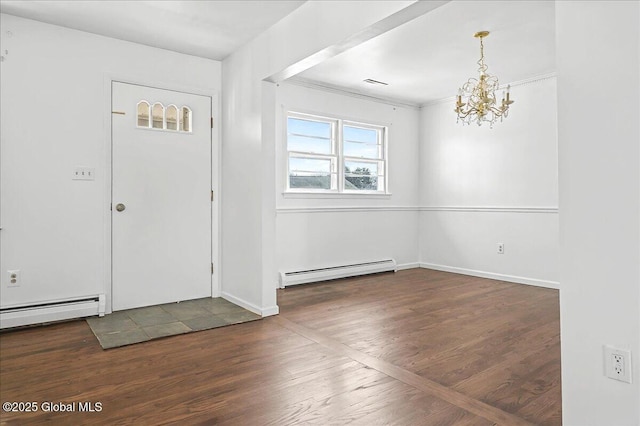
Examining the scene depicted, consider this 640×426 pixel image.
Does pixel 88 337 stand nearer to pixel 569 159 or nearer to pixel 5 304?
pixel 5 304

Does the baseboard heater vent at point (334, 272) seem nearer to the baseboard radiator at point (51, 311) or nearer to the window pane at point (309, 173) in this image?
the window pane at point (309, 173)

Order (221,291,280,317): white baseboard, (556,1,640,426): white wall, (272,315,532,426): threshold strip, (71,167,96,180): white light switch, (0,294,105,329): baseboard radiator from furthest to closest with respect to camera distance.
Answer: (221,291,280,317): white baseboard
(71,167,96,180): white light switch
(0,294,105,329): baseboard radiator
(272,315,532,426): threshold strip
(556,1,640,426): white wall

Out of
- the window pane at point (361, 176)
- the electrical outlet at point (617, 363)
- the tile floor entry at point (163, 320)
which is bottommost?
the tile floor entry at point (163, 320)

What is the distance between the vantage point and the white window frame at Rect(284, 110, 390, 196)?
4906mm

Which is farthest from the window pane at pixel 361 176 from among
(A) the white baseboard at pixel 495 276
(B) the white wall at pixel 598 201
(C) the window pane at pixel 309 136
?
(B) the white wall at pixel 598 201

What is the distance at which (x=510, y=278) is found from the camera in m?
5.05

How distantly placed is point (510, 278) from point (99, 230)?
466 cm

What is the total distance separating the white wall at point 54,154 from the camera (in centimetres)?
317

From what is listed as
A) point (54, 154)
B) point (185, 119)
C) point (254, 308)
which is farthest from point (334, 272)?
point (54, 154)

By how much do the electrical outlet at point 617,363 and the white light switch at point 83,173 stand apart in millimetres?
3745

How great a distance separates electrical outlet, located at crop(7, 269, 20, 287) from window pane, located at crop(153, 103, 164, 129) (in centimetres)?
167

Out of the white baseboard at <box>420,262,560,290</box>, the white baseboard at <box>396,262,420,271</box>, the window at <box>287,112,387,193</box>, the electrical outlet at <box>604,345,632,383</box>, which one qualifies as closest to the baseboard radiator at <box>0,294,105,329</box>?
the window at <box>287,112,387,193</box>

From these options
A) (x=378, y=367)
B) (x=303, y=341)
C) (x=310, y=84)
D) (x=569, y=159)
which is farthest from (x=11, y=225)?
(x=569, y=159)

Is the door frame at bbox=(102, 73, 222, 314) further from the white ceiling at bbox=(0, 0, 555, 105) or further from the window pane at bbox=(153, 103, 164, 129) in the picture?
the white ceiling at bbox=(0, 0, 555, 105)
